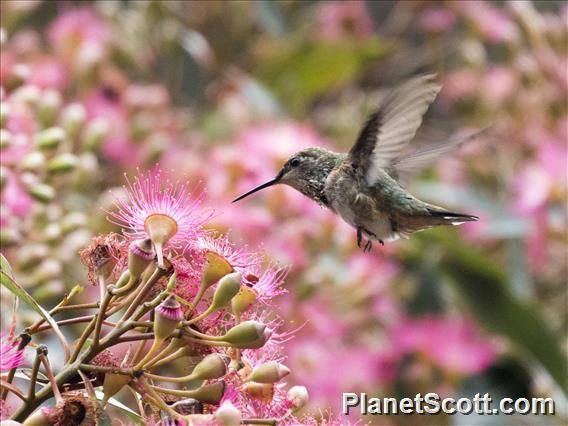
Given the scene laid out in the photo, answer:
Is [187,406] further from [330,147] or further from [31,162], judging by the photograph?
[330,147]

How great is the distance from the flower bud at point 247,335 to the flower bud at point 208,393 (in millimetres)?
40

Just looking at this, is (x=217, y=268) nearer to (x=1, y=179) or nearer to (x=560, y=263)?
(x=1, y=179)

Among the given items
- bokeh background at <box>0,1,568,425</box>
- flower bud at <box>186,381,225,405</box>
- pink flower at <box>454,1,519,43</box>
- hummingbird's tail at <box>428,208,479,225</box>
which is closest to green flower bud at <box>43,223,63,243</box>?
bokeh background at <box>0,1,568,425</box>

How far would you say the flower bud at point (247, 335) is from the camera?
87 cm

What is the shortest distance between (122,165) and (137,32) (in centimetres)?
42

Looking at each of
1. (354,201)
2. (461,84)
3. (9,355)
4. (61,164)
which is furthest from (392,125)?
(461,84)

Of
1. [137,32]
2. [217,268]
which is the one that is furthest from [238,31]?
[217,268]

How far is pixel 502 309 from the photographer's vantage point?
7.11 feet

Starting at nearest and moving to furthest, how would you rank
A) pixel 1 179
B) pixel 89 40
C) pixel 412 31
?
pixel 1 179 → pixel 89 40 → pixel 412 31

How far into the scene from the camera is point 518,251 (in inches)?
92.5

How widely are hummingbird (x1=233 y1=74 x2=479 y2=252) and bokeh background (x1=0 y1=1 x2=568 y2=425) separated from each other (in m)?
0.32

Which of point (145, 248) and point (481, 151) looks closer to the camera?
point (145, 248)

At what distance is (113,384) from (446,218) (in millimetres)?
788

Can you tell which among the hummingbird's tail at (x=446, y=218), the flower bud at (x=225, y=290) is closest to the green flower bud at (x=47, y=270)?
the hummingbird's tail at (x=446, y=218)
